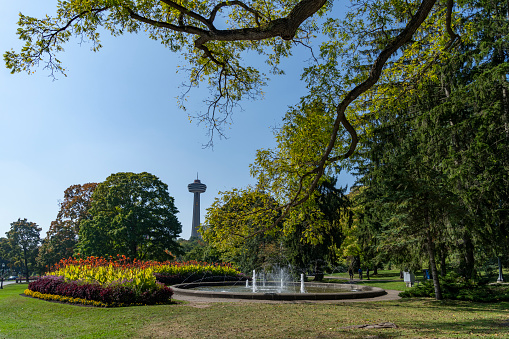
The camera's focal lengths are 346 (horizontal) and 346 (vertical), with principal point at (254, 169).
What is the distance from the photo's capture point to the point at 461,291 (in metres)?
12.9

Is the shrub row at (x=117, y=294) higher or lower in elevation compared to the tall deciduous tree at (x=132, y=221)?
lower

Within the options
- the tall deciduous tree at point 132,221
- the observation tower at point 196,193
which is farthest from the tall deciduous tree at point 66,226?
the observation tower at point 196,193

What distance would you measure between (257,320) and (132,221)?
25066mm

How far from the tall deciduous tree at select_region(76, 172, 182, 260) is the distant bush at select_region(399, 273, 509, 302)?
2313 cm

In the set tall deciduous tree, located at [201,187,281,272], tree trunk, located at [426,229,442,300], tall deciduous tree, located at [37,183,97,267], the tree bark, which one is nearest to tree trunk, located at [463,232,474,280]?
the tree bark

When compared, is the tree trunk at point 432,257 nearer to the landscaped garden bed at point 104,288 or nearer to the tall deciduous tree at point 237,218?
the tall deciduous tree at point 237,218

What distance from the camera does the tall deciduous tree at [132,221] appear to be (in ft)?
100.0

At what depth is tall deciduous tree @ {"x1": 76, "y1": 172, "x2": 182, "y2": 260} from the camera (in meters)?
30.5

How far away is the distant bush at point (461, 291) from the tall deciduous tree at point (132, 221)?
75.9ft

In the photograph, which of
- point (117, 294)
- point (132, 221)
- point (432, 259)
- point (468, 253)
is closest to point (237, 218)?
point (117, 294)

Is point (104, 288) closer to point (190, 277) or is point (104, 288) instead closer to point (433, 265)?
point (190, 277)

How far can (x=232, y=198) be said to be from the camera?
1150cm

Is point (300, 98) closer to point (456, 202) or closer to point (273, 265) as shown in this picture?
point (456, 202)

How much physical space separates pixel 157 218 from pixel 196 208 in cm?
15410
